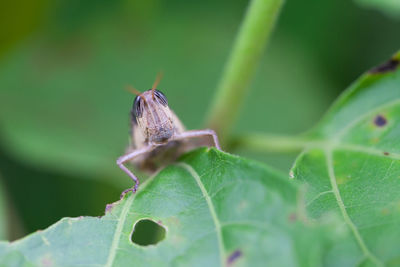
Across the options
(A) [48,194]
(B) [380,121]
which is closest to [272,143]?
(B) [380,121]

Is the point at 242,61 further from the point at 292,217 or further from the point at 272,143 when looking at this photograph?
the point at 292,217

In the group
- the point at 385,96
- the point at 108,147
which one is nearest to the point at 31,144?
the point at 108,147

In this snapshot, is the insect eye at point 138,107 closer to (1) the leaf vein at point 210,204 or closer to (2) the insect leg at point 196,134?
(2) the insect leg at point 196,134

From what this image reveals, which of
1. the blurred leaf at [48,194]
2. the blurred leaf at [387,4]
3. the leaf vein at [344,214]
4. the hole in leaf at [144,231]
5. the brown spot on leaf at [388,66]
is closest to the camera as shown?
the leaf vein at [344,214]

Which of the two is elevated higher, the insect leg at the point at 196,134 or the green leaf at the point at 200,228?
the insect leg at the point at 196,134

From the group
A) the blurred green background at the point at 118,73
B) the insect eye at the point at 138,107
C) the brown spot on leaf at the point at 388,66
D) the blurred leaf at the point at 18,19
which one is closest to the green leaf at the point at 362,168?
the brown spot on leaf at the point at 388,66
